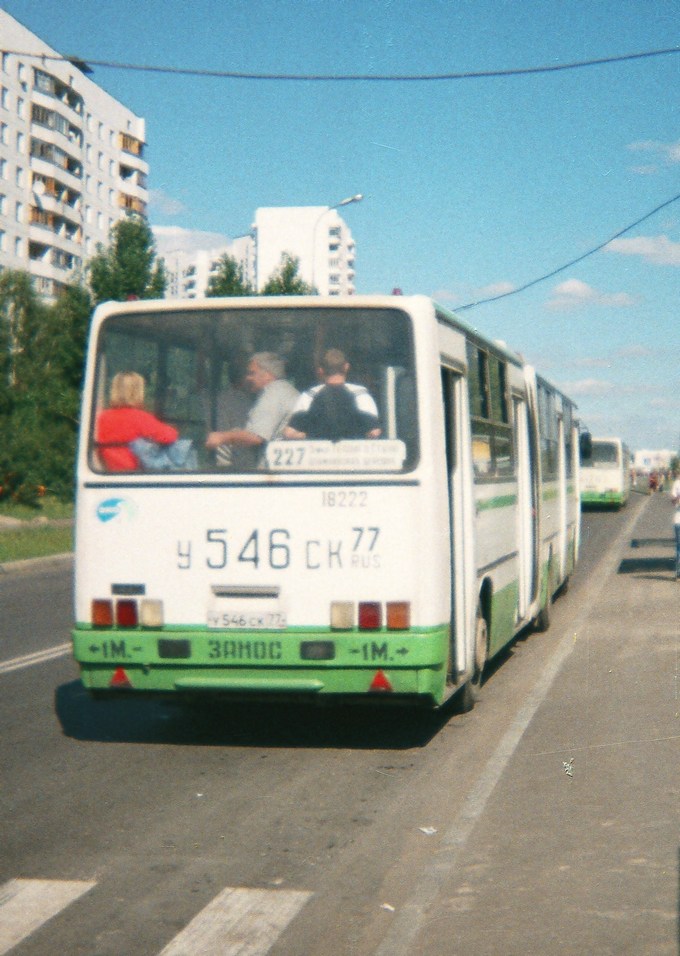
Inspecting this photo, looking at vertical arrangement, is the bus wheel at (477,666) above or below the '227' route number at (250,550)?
below

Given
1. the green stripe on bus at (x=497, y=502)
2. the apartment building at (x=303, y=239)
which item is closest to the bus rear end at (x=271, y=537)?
the green stripe on bus at (x=497, y=502)

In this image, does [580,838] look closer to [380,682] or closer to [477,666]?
[380,682]

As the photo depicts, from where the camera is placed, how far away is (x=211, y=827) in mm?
6242

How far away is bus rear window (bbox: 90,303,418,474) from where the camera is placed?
7793 millimetres

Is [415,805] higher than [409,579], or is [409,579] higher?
[409,579]

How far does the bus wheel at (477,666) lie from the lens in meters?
9.32

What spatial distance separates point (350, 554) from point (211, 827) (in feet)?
6.39

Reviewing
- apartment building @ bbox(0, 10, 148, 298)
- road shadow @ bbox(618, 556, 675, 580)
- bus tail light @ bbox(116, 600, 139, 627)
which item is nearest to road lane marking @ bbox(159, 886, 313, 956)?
bus tail light @ bbox(116, 600, 139, 627)

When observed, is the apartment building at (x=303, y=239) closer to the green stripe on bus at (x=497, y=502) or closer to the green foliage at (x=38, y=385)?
the green foliage at (x=38, y=385)

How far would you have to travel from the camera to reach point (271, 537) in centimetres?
775

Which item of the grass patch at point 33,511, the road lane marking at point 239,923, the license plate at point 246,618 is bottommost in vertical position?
the road lane marking at point 239,923

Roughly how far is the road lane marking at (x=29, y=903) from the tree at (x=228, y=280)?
1712 inches

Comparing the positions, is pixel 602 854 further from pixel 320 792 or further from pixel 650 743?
pixel 650 743

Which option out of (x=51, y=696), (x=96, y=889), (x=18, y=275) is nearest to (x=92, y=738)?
(x=51, y=696)
